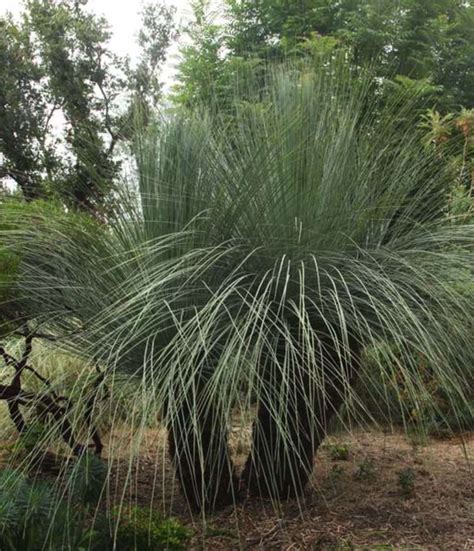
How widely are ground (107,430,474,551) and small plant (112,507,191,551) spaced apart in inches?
3.0

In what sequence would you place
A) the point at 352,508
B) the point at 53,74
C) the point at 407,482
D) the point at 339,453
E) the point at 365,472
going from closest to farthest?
1. the point at 352,508
2. the point at 407,482
3. the point at 365,472
4. the point at 339,453
5. the point at 53,74

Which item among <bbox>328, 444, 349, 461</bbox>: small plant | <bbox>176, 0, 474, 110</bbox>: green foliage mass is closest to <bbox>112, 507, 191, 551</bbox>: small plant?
<bbox>328, 444, 349, 461</bbox>: small plant

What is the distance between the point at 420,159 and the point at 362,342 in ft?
2.90

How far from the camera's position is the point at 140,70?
33.4 ft

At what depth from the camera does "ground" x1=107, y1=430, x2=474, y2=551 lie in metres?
2.18

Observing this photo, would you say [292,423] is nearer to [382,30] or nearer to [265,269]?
[265,269]

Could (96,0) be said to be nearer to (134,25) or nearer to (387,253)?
(134,25)

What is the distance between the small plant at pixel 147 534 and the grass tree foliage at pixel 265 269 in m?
0.22

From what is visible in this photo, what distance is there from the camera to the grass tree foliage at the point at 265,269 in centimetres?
194

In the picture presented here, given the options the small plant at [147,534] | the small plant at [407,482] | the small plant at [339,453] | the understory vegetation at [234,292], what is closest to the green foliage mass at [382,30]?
the understory vegetation at [234,292]

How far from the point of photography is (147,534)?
6.79 feet

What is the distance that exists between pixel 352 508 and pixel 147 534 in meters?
0.83

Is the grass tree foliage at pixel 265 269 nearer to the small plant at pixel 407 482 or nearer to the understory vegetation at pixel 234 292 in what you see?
the understory vegetation at pixel 234 292

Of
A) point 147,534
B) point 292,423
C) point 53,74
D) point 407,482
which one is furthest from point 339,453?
point 53,74
